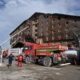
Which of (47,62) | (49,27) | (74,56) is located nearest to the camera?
(47,62)

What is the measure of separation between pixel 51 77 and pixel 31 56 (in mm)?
13473

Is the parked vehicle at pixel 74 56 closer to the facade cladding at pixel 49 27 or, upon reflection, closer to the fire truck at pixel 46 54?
the fire truck at pixel 46 54

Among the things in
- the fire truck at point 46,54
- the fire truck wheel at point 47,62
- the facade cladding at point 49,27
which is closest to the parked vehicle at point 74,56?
the fire truck at point 46,54

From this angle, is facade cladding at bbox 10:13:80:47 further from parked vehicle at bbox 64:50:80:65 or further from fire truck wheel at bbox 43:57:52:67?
fire truck wheel at bbox 43:57:52:67

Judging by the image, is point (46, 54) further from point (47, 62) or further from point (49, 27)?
point (49, 27)

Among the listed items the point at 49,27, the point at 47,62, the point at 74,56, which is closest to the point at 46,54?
the point at 47,62

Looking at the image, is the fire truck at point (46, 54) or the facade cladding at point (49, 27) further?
the facade cladding at point (49, 27)

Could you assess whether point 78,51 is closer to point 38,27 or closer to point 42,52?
point 42,52

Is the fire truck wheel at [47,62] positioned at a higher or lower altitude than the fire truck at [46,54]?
lower

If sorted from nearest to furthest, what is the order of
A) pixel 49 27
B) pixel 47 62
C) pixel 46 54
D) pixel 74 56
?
pixel 47 62, pixel 46 54, pixel 74 56, pixel 49 27

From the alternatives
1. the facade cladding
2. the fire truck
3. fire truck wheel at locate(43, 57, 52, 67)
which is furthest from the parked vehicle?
the facade cladding

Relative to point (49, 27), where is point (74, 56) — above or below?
below

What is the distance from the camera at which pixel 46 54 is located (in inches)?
1300

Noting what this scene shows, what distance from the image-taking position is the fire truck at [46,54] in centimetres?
3228
